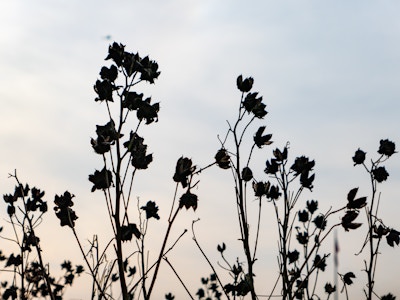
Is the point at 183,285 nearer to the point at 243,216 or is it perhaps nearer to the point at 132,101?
the point at 243,216

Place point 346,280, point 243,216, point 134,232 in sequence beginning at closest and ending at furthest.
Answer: point 134,232, point 243,216, point 346,280

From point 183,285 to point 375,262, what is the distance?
2.58 meters

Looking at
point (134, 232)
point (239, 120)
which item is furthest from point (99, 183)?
point (239, 120)

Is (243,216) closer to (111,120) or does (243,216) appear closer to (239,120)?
(239,120)

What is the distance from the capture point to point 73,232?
3027mm

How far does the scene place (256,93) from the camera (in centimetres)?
423

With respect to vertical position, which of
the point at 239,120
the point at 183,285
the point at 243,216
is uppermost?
the point at 239,120

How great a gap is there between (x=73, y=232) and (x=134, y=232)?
0.38 meters

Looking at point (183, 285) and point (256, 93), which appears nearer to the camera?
point (183, 285)

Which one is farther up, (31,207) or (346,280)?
(31,207)

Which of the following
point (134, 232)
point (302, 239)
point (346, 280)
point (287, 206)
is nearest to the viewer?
point (134, 232)

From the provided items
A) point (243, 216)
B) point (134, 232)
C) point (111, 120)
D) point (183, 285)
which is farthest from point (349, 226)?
point (111, 120)

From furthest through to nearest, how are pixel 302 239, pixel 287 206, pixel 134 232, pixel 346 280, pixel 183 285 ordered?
pixel 302 239 < pixel 346 280 < pixel 287 206 < pixel 183 285 < pixel 134 232

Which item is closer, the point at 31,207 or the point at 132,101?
the point at 132,101
